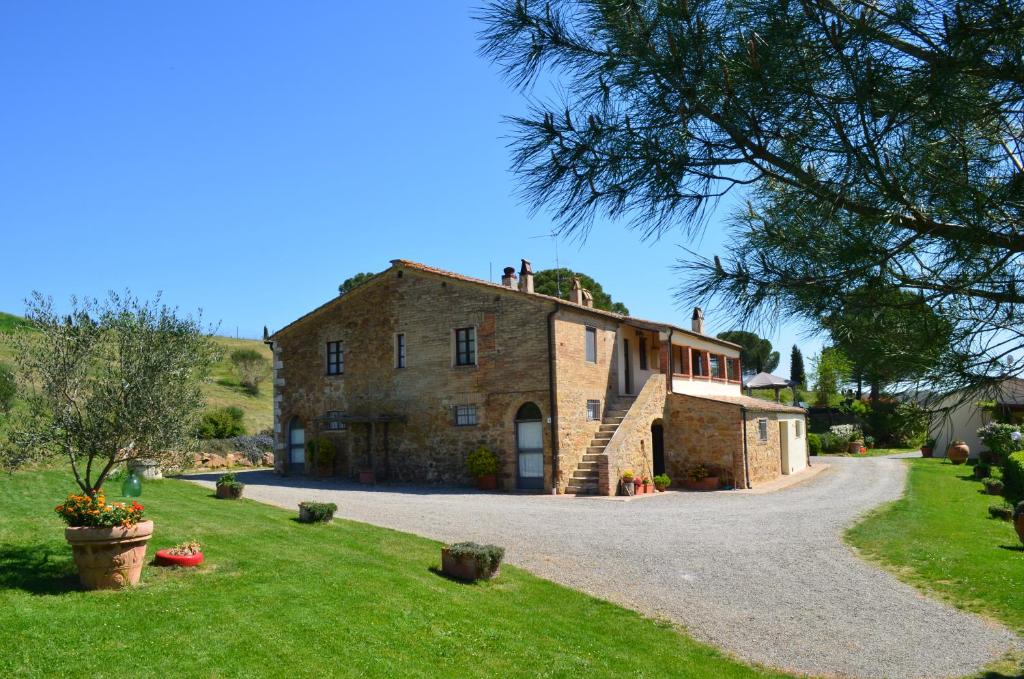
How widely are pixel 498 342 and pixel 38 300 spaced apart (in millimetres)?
14973

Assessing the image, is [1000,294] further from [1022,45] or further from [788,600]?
[788,600]

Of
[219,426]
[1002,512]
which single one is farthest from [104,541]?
[219,426]

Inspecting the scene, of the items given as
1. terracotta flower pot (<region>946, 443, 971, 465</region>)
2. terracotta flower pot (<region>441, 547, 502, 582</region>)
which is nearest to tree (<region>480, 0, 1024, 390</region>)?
terracotta flower pot (<region>441, 547, 502, 582</region>)

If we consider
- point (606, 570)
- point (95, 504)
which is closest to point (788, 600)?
point (606, 570)

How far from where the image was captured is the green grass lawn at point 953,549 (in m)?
10.2

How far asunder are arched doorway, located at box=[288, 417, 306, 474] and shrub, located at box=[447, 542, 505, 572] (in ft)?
56.6

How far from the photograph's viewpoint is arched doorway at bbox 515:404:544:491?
863 inches

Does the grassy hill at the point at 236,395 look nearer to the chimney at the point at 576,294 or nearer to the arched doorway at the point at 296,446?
the arched doorway at the point at 296,446

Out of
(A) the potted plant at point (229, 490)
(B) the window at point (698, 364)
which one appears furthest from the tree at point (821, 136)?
(B) the window at point (698, 364)

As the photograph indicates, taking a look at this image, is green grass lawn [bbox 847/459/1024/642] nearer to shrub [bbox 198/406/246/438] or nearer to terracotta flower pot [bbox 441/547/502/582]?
terracotta flower pot [bbox 441/547/502/582]

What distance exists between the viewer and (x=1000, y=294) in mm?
4398

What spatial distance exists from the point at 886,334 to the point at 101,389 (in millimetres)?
8081

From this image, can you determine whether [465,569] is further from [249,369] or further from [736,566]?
[249,369]

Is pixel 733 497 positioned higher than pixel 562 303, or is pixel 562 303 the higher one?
pixel 562 303
